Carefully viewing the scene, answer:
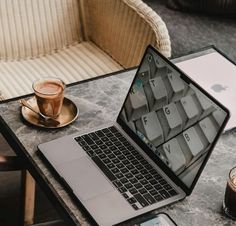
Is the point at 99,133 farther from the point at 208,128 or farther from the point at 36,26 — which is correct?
the point at 36,26

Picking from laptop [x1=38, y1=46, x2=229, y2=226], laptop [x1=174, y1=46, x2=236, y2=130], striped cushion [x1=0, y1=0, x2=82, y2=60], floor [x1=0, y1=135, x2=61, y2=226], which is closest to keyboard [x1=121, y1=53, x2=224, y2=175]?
laptop [x1=38, y1=46, x2=229, y2=226]

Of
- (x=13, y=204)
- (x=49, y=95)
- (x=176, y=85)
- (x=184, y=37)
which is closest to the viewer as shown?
(x=176, y=85)

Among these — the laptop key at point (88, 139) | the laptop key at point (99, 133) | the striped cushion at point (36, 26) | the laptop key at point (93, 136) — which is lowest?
the striped cushion at point (36, 26)

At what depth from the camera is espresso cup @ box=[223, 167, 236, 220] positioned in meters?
1.26

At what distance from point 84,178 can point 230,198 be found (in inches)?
13.3

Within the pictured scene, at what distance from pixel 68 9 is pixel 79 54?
0.19 metres

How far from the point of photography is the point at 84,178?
1.34m

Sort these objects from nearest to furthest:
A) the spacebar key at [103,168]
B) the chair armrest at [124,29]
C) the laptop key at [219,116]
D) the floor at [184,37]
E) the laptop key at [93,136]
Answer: the laptop key at [219,116] < the spacebar key at [103,168] < the laptop key at [93,136] < the chair armrest at [124,29] < the floor at [184,37]

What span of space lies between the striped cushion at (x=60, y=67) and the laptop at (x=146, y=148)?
62cm

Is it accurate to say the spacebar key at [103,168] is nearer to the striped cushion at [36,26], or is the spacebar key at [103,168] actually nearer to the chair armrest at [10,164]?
the chair armrest at [10,164]

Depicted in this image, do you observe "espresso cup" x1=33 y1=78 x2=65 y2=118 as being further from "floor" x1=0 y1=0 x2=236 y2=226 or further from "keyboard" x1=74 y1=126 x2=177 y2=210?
"floor" x1=0 y1=0 x2=236 y2=226

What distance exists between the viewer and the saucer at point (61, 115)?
58.8 inches

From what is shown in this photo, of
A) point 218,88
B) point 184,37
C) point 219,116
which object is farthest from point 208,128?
point 184,37

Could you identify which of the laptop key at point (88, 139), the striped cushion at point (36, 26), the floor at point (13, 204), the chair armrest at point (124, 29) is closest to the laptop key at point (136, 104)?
the laptop key at point (88, 139)
